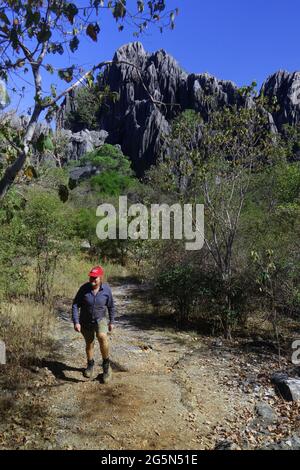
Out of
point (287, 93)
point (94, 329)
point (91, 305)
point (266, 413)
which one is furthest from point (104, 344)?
point (287, 93)

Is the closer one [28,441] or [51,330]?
[28,441]

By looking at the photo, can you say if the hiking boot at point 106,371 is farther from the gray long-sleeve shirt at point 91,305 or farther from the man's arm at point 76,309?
the man's arm at point 76,309

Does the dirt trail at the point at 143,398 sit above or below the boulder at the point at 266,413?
above

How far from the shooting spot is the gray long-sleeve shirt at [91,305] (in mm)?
5676

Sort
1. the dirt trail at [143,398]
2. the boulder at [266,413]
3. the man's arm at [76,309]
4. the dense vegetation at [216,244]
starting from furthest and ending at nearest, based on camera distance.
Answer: the dense vegetation at [216,244] < the man's arm at [76,309] < the boulder at [266,413] < the dirt trail at [143,398]

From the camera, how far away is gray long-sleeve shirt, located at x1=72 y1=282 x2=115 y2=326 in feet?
18.6

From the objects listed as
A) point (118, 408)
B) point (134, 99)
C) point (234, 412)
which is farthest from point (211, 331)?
point (134, 99)

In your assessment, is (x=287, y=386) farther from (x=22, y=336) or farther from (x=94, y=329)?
(x=22, y=336)

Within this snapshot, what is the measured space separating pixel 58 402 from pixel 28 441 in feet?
2.89

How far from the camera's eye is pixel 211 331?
8.99 metres

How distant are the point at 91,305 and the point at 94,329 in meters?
0.33

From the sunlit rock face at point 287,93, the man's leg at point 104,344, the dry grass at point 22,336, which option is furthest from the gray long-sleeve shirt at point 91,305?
the sunlit rock face at point 287,93
